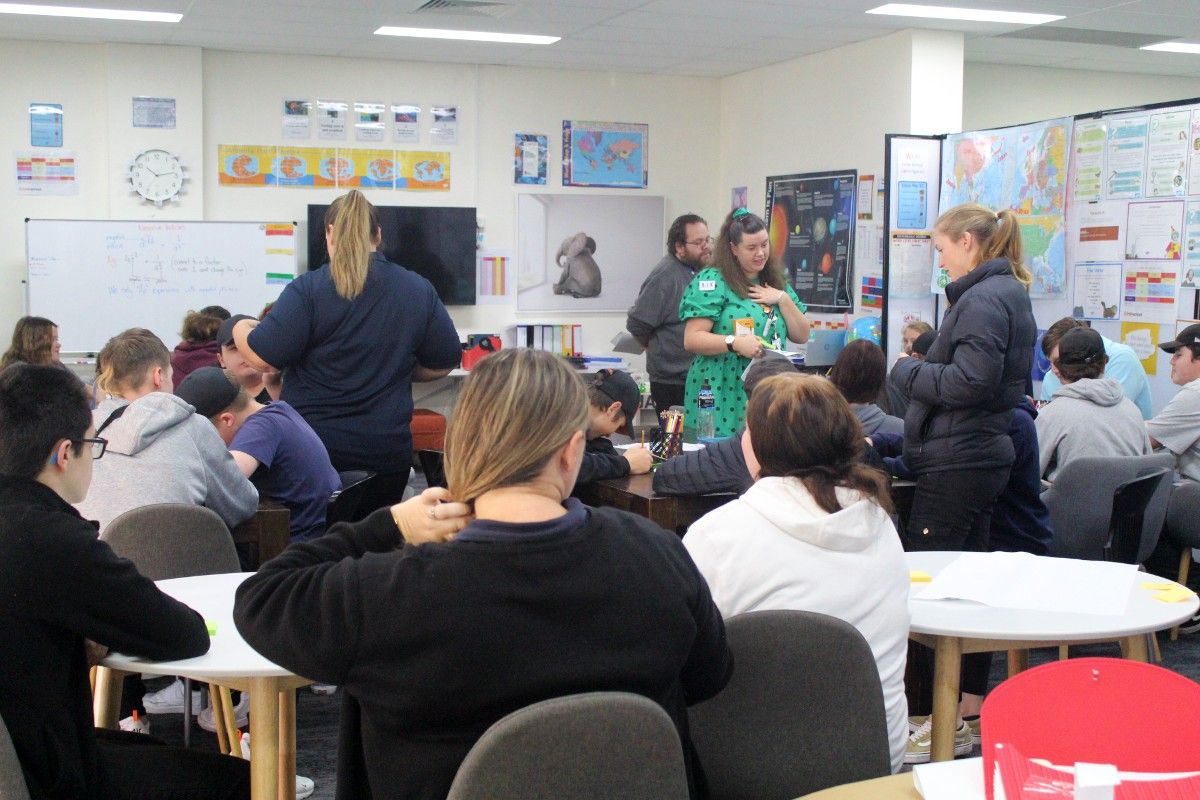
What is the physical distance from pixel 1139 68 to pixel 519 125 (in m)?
4.46

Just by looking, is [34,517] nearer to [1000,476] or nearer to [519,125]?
[1000,476]

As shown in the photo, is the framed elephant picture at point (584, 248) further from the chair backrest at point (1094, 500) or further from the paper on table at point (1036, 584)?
the paper on table at point (1036, 584)

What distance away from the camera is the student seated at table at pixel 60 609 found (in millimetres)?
1900

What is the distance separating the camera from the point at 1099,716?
1517 millimetres

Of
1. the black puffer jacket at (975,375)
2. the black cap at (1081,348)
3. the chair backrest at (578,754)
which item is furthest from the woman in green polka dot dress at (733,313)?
the chair backrest at (578,754)

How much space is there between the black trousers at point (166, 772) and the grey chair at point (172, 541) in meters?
0.55

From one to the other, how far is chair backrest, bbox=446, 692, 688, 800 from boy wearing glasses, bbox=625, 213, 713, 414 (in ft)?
13.1

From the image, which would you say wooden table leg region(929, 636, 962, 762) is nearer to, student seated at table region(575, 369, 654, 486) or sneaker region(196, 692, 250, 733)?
student seated at table region(575, 369, 654, 486)

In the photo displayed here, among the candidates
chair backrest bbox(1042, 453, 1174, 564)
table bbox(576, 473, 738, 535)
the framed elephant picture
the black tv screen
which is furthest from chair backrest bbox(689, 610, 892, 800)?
the framed elephant picture

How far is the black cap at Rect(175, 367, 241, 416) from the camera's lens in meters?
3.67

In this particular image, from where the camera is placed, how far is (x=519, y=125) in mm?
8656

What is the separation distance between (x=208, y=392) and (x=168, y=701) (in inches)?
39.4

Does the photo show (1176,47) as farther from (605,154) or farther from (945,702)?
(945,702)

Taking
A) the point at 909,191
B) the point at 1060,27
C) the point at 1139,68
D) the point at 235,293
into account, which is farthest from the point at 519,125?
the point at 1139,68
